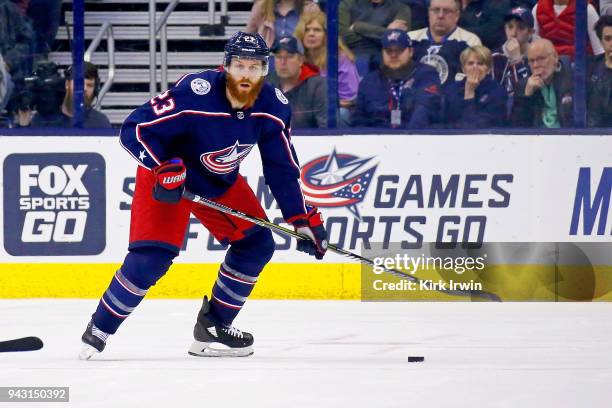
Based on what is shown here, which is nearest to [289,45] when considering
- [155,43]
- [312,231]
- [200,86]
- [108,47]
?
[155,43]

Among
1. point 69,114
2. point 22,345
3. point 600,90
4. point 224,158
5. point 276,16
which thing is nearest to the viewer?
point 224,158

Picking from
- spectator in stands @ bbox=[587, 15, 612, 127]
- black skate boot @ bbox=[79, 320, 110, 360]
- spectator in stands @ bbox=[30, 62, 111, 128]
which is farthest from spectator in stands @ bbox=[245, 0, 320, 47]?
black skate boot @ bbox=[79, 320, 110, 360]

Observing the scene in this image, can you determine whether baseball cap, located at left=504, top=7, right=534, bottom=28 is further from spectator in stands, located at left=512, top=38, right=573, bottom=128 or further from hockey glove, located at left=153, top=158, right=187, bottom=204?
hockey glove, located at left=153, top=158, right=187, bottom=204

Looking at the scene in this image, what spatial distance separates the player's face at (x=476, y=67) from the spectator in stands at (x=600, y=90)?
550 mm

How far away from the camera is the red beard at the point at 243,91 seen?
14.8 feet

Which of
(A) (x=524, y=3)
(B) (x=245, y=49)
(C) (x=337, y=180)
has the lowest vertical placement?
(C) (x=337, y=180)

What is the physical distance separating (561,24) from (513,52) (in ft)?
0.94

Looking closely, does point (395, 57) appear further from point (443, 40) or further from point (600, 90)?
point (600, 90)

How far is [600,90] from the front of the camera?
6.66 metres

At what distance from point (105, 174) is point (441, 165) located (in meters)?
1.74

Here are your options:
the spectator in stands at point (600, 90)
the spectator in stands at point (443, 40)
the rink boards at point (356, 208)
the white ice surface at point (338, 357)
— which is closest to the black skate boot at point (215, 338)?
the white ice surface at point (338, 357)

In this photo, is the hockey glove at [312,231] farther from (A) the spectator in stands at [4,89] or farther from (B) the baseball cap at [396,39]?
(A) the spectator in stands at [4,89]

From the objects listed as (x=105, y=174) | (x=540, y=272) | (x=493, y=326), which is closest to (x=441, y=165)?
(x=540, y=272)

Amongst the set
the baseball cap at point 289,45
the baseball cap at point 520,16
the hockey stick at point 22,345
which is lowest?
the hockey stick at point 22,345
